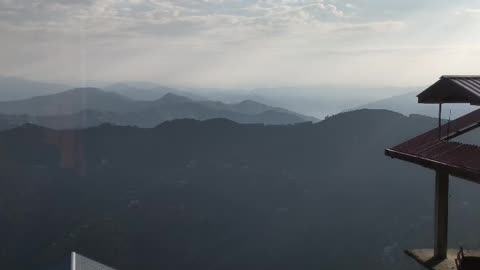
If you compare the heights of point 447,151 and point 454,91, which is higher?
point 454,91

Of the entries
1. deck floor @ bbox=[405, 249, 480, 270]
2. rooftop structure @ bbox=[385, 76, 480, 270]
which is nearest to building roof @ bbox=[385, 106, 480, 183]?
rooftop structure @ bbox=[385, 76, 480, 270]

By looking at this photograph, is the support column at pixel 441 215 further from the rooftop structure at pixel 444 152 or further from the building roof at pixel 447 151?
the building roof at pixel 447 151

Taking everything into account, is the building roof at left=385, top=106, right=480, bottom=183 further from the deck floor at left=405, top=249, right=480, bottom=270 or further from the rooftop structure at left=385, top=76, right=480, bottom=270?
the deck floor at left=405, top=249, right=480, bottom=270

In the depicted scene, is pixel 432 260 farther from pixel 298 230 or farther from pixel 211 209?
pixel 211 209

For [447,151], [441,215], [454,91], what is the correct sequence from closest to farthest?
1. [447,151]
2. [454,91]
3. [441,215]

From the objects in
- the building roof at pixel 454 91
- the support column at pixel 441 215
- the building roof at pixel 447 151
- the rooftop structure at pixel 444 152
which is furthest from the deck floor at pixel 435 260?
the building roof at pixel 454 91

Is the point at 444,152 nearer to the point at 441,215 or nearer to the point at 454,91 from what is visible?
the point at 454,91

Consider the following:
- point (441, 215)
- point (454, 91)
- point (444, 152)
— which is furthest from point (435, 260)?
point (454, 91)

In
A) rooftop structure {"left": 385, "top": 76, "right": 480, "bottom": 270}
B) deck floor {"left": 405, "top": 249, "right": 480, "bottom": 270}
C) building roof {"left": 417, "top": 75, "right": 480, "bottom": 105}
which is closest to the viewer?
rooftop structure {"left": 385, "top": 76, "right": 480, "bottom": 270}

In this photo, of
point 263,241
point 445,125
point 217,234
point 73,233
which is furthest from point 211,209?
point 445,125
